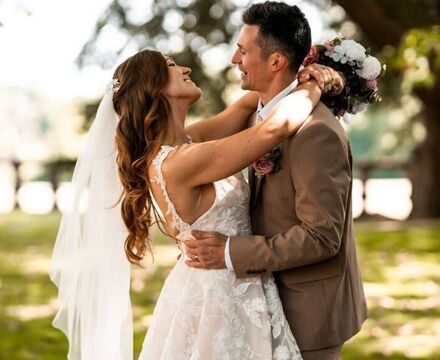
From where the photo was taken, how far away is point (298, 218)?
3.45m

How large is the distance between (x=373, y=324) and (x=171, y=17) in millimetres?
9392

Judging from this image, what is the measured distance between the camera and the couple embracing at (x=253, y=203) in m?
3.36

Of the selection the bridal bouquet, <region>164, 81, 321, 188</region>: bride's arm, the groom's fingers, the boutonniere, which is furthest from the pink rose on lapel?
the bridal bouquet

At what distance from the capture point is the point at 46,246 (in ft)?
44.9

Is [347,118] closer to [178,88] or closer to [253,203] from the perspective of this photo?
[253,203]

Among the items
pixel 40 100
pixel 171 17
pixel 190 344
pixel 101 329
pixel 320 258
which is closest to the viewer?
pixel 320 258

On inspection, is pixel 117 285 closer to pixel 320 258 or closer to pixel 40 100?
pixel 320 258

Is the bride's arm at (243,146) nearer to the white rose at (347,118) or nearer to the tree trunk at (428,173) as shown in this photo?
the white rose at (347,118)

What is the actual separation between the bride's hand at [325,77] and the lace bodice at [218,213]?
57 centimetres

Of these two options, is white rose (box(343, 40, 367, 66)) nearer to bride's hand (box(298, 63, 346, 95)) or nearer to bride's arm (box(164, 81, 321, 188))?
bride's hand (box(298, 63, 346, 95))

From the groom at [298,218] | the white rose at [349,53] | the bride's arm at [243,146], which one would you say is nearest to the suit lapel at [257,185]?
the groom at [298,218]

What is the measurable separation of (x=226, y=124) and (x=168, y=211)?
832 mm

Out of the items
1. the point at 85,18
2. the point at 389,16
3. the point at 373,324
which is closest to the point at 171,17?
the point at 85,18

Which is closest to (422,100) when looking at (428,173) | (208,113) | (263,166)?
(428,173)
